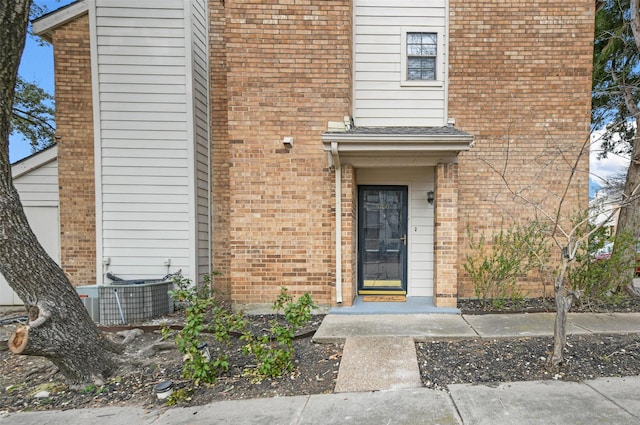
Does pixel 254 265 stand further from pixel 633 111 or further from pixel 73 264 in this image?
pixel 633 111

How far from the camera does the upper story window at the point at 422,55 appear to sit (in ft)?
19.2

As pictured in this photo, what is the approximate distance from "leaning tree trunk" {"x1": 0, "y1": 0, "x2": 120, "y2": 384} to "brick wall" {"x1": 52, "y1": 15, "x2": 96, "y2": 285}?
307 cm

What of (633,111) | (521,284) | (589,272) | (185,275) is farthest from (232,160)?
(633,111)

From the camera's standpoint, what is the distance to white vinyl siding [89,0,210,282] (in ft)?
18.9

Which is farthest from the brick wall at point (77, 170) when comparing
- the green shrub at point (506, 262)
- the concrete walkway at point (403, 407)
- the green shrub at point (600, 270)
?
the green shrub at point (600, 270)

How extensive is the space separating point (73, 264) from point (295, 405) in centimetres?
559

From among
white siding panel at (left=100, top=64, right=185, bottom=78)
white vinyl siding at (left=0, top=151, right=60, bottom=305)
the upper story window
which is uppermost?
the upper story window

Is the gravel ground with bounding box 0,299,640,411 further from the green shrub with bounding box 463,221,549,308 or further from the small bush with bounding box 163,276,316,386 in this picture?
the green shrub with bounding box 463,221,549,308

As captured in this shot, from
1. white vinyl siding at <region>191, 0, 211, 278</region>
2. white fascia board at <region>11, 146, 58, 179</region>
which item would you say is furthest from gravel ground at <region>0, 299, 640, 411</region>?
white fascia board at <region>11, 146, 58, 179</region>

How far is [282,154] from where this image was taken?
5277mm

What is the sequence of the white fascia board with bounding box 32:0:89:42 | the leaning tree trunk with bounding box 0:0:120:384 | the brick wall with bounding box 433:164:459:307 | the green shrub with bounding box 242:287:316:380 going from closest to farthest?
the leaning tree trunk with bounding box 0:0:120:384 < the green shrub with bounding box 242:287:316:380 < the brick wall with bounding box 433:164:459:307 < the white fascia board with bounding box 32:0:89:42

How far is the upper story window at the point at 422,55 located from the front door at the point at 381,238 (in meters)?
2.13

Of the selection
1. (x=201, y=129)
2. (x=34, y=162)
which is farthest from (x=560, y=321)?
(x=34, y=162)

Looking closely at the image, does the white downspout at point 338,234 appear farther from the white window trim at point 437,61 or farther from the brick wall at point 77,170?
the brick wall at point 77,170
